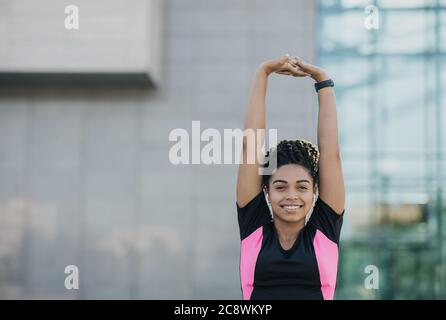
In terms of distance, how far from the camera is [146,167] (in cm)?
971

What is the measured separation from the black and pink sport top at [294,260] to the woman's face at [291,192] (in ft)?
0.22

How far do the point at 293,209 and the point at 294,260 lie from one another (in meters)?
0.15

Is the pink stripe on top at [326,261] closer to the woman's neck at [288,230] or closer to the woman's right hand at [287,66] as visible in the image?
the woman's neck at [288,230]

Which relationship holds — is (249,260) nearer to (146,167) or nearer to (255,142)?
(255,142)

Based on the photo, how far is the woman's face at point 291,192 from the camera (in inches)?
83.4

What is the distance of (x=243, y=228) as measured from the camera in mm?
2236

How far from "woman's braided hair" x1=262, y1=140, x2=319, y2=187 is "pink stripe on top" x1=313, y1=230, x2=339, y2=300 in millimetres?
196

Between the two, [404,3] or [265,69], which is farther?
[404,3]

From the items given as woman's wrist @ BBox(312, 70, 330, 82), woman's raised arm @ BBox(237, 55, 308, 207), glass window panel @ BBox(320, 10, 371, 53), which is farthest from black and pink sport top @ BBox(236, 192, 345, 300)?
glass window panel @ BBox(320, 10, 371, 53)

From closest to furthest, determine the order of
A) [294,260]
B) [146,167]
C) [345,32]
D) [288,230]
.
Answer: [294,260]
[288,230]
[146,167]
[345,32]

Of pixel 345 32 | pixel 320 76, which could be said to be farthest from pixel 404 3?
pixel 320 76

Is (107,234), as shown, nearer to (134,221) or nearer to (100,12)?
(134,221)

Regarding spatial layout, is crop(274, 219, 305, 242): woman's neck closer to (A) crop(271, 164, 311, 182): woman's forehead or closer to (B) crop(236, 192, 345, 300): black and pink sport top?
(B) crop(236, 192, 345, 300): black and pink sport top

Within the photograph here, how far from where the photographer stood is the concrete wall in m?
9.52
